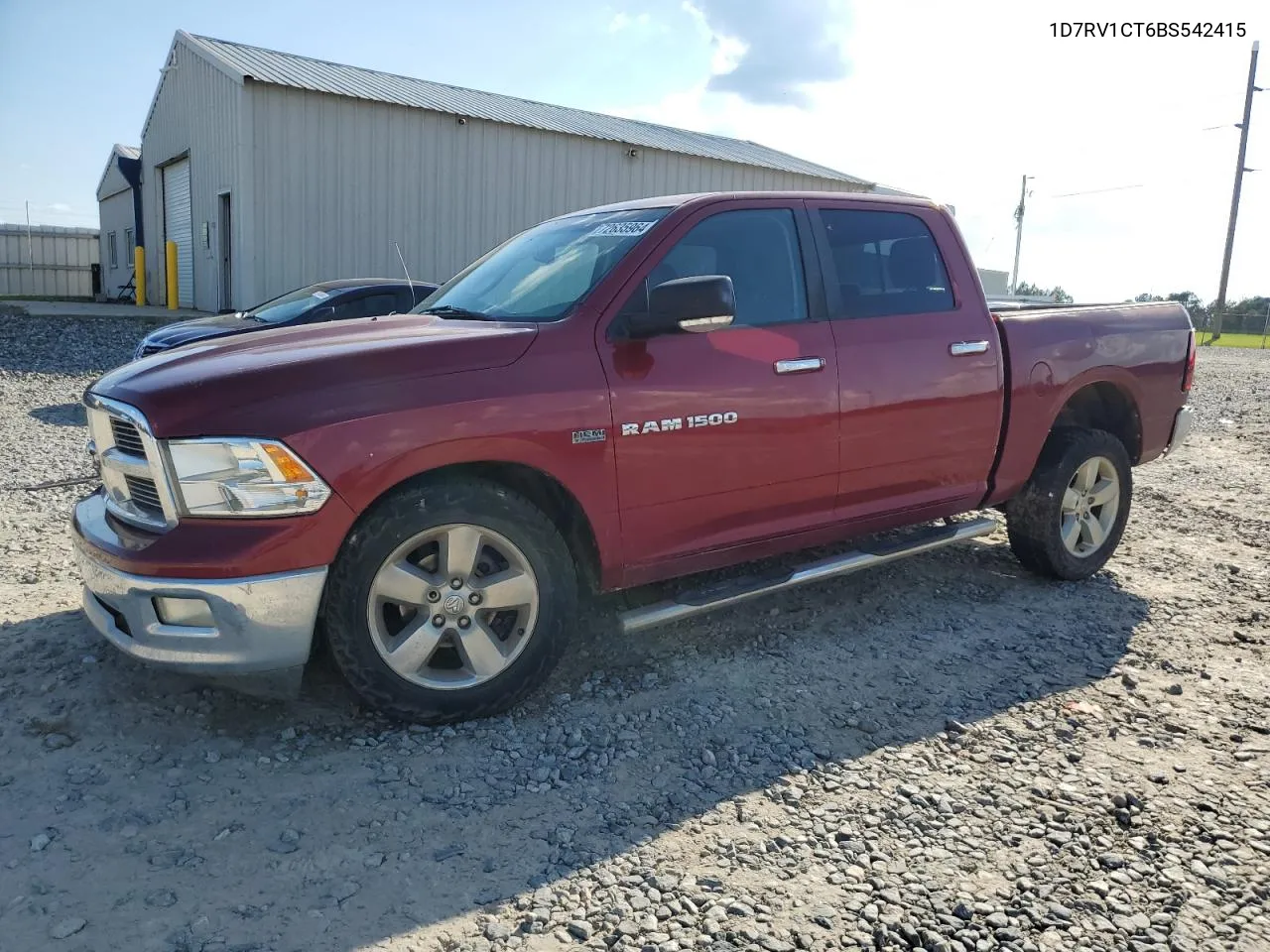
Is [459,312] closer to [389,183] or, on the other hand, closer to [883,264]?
[883,264]

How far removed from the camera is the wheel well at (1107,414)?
540 centimetres

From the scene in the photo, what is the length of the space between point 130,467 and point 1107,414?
5049mm

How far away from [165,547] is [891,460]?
9.89ft

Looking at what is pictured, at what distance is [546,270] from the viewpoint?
163 inches

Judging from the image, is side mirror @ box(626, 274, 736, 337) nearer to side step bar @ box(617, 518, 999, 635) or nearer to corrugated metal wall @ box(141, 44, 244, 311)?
side step bar @ box(617, 518, 999, 635)

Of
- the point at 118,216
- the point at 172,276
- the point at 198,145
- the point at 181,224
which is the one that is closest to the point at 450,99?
the point at 198,145

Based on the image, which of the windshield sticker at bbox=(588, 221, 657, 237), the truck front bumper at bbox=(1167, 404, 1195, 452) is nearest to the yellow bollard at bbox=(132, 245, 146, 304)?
the windshield sticker at bbox=(588, 221, 657, 237)

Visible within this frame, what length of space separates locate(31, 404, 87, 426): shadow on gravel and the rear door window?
7.53 meters

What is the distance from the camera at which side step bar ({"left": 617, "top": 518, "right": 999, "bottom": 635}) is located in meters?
3.71

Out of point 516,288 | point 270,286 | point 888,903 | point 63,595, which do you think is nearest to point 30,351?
point 270,286

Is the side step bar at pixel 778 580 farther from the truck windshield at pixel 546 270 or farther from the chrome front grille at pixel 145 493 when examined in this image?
the chrome front grille at pixel 145 493

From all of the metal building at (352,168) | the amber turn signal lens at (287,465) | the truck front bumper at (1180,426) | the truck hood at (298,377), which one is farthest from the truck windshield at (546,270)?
the metal building at (352,168)

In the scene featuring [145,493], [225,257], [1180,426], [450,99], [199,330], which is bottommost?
[145,493]

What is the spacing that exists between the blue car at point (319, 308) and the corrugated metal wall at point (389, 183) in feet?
26.3
